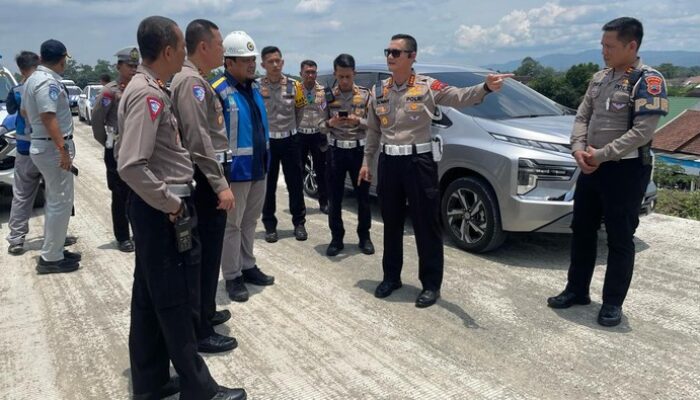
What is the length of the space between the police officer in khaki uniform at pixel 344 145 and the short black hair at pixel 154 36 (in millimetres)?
2868

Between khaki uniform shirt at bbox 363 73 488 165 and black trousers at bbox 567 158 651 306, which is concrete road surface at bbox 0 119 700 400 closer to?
black trousers at bbox 567 158 651 306

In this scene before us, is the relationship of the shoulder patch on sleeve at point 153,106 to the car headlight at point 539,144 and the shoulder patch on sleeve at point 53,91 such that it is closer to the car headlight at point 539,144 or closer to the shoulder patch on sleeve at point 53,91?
the shoulder patch on sleeve at point 53,91

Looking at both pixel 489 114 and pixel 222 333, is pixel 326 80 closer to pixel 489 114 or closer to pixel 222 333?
pixel 489 114

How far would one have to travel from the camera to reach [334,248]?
5.38 m

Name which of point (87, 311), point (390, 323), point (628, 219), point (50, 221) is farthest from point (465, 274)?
point (50, 221)

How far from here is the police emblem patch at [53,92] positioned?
4527mm

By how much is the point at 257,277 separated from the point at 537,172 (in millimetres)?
2582

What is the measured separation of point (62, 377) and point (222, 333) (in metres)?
0.99

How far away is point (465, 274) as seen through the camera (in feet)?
15.5

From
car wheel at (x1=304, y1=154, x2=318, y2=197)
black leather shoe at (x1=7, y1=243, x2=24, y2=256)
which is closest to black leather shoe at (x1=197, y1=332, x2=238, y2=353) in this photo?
black leather shoe at (x1=7, y1=243, x2=24, y2=256)

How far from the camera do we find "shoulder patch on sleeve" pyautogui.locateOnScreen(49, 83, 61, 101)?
4.53 meters

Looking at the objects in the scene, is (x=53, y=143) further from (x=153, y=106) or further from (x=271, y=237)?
(x=153, y=106)

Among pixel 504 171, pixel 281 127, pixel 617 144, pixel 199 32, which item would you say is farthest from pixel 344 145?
pixel 617 144

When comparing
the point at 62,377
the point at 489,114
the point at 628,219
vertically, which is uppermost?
the point at 489,114
